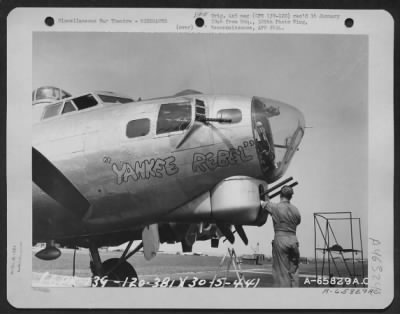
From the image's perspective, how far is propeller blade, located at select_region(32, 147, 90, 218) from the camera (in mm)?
4273

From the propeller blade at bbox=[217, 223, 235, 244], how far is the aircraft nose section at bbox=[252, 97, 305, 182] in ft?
1.19

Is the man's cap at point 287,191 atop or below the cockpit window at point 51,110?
below

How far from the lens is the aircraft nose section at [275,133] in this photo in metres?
4.24

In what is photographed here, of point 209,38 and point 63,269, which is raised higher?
point 209,38

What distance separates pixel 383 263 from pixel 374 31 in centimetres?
134

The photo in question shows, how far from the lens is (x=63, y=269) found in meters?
4.29

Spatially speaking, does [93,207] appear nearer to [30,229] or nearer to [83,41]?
[30,229]

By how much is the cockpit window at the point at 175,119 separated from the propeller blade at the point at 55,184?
604 mm

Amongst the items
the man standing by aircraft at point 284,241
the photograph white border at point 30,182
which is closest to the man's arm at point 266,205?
the man standing by aircraft at point 284,241

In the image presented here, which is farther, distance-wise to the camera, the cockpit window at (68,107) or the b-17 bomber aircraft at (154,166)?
the cockpit window at (68,107)

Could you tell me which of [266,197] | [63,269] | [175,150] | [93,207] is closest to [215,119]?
[175,150]

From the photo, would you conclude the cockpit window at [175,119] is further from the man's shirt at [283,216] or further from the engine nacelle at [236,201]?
the man's shirt at [283,216]

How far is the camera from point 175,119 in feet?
13.9

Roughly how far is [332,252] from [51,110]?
6.00 feet
